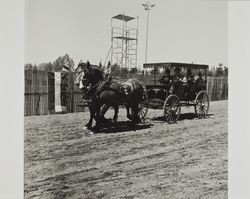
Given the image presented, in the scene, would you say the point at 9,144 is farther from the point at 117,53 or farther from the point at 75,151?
the point at 117,53

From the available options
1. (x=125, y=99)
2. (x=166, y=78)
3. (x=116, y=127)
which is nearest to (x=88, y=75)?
(x=125, y=99)

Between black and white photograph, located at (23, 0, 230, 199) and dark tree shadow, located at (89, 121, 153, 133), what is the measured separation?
Answer: 12 mm

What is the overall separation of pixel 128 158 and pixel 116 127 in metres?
0.40

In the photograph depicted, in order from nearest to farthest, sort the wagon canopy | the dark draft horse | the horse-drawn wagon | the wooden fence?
the wooden fence
the dark draft horse
the wagon canopy
the horse-drawn wagon

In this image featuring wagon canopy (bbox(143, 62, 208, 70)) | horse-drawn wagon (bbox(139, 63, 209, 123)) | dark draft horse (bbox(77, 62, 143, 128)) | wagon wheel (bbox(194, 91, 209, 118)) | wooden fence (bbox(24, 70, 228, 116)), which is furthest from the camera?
wagon wheel (bbox(194, 91, 209, 118))

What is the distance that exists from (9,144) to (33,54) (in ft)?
3.34

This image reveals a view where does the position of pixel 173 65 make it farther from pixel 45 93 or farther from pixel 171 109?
pixel 45 93

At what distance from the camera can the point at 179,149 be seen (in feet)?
14.1

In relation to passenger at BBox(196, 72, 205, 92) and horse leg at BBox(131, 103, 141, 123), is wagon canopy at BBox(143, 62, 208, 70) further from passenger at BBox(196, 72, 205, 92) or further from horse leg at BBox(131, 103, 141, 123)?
horse leg at BBox(131, 103, 141, 123)

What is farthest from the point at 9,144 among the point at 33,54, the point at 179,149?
the point at 179,149

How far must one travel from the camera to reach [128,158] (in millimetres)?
4102

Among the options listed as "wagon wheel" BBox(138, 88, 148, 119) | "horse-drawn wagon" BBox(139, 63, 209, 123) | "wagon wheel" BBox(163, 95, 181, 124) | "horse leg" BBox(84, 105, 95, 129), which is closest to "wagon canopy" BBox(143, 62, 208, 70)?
"horse-drawn wagon" BBox(139, 63, 209, 123)

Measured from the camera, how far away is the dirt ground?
3.82 meters

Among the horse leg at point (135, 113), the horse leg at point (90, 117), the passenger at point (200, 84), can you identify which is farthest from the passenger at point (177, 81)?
the horse leg at point (90, 117)
